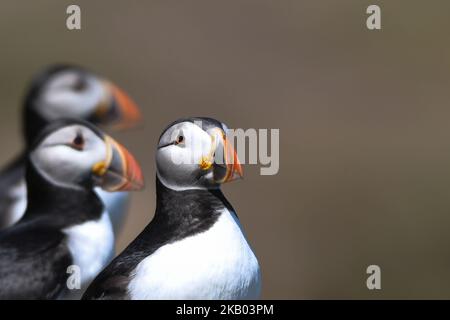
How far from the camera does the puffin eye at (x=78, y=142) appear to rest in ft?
21.2

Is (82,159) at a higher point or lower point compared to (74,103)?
lower

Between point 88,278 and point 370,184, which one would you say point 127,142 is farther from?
point 88,278

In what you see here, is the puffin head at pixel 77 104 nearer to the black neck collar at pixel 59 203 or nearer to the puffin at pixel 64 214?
the puffin at pixel 64 214

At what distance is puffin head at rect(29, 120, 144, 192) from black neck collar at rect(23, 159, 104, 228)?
0.04m

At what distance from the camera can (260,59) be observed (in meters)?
18.0

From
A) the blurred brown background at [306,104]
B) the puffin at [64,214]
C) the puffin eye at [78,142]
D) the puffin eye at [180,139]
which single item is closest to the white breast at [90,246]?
the puffin at [64,214]

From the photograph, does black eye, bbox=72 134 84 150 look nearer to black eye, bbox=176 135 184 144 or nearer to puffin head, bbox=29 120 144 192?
puffin head, bbox=29 120 144 192

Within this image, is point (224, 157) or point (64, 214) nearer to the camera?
point (224, 157)

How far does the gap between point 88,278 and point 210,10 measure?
14182mm

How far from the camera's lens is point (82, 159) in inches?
254

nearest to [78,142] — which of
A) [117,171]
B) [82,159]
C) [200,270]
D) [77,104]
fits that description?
[82,159]

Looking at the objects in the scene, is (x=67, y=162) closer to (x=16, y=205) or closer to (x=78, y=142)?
(x=78, y=142)

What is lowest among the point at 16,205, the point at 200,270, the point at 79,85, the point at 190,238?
the point at 16,205

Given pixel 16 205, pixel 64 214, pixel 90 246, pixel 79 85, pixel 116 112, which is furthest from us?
pixel 79 85
